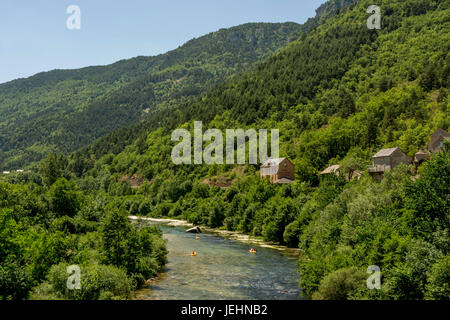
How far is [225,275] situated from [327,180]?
29767 millimetres

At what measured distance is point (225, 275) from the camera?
45.9 metres

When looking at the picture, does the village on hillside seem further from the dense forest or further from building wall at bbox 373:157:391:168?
the dense forest

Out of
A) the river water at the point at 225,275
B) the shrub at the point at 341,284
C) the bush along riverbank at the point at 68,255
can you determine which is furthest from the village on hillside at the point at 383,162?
the bush along riverbank at the point at 68,255

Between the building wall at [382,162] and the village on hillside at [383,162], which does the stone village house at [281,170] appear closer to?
the village on hillside at [383,162]

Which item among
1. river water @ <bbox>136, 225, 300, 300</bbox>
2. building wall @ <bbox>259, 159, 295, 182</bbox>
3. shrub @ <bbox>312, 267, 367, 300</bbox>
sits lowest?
river water @ <bbox>136, 225, 300, 300</bbox>

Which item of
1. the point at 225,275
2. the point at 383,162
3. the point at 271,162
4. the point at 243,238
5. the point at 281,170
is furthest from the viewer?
the point at 271,162

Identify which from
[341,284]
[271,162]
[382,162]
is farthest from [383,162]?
[341,284]

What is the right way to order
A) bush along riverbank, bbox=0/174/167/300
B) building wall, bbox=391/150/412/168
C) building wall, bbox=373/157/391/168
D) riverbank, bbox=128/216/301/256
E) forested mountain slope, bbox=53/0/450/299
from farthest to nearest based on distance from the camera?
building wall, bbox=373/157/391/168, building wall, bbox=391/150/412/168, riverbank, bbox=128/216/301/256, forested mountain slope, bbox=53/0/450/299, bush along riverbank, bbox=0/174/167/300

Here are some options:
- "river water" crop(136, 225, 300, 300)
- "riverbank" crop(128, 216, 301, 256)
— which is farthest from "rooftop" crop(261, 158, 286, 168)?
"river water" crop(136, 225, 300, 300)

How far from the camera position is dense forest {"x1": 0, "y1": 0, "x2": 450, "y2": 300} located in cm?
3491

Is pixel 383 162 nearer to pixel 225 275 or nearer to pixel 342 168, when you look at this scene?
pixel 342 168

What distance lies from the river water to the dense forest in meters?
2.66
